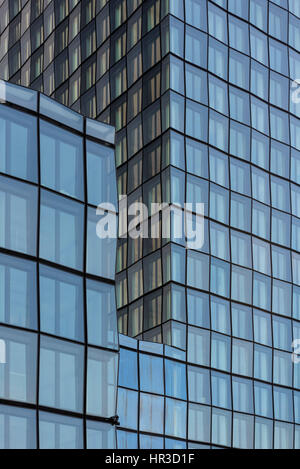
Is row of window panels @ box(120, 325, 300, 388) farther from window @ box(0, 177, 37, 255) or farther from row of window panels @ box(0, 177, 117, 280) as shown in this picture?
window @ box(0, 177, 37, 255)

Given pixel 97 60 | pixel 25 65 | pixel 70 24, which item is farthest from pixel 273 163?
pixel 25 65

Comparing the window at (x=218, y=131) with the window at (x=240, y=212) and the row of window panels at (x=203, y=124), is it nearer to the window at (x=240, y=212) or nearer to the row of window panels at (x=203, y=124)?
the row of window panels at (x=203, y=124)

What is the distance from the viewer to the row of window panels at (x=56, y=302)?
21516mm

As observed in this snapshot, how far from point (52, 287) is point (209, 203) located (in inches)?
1036

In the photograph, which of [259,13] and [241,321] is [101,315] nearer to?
[241,321]

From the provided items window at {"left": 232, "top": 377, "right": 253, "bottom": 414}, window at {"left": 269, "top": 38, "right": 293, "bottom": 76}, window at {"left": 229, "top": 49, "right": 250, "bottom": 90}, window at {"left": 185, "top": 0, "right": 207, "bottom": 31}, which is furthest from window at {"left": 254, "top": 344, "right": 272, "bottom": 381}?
window at {"left": 185, "top": 0, "right": 207, "bottom": 31}

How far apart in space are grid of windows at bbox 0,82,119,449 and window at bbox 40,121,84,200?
26 millimetres

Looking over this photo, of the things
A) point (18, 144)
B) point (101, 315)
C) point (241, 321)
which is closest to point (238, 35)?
point (241, 321)

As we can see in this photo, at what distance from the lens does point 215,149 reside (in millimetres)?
49219

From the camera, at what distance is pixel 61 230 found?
23.0m

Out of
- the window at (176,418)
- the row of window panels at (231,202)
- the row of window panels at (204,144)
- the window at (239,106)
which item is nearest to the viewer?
the window at (176,418)

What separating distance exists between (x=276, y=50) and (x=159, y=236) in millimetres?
15492

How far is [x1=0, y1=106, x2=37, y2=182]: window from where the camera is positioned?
73.7ft

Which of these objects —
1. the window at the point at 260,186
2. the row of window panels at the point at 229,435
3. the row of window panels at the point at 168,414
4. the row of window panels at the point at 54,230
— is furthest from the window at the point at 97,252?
the window at the point at 260,186
